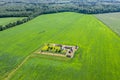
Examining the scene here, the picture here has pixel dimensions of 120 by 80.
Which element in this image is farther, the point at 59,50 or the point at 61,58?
the point at 59,50

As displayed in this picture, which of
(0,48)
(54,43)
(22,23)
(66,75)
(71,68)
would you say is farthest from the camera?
(22,23)

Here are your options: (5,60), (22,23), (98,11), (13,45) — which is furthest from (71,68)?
(98,11)

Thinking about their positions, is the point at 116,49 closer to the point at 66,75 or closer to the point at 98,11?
the point at 66,75

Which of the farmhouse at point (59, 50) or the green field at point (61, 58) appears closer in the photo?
the green field at point (61, 58)

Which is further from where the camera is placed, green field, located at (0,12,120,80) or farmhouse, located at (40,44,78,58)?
farmhouse, located at (40,44,78,58)

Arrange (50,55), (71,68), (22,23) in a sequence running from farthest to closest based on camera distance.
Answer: (22,23), (50,55), (71,68)

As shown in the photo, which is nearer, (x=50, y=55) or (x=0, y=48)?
(x=50, y=55)

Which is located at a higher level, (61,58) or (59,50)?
(59,50)

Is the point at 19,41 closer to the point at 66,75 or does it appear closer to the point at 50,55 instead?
the point at 50,55
